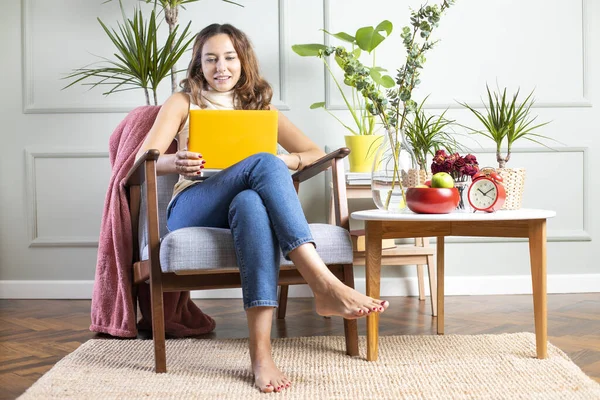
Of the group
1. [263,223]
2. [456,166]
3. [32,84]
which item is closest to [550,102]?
[456,166]

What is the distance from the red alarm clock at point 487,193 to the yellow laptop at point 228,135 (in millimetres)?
630

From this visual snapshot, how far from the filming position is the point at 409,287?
3.44 m

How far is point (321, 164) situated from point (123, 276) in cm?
85

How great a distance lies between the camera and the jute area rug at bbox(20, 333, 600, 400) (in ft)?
5.50

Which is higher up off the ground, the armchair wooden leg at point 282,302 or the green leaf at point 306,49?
the green leaf at point 306,49

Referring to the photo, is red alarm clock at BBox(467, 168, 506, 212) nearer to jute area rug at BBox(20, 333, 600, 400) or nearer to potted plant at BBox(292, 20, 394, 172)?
jute area rug at BBox(20, 333, 600, 400)

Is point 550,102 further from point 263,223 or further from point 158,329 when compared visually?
point 158,329

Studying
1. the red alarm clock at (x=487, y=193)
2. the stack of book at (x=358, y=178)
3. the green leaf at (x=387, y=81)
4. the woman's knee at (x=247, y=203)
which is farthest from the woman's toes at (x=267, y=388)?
the green leaf at (x=387, y=81)

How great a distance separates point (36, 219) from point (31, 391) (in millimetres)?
1912

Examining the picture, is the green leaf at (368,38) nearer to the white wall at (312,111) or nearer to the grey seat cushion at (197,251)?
the white wall at (312,111)

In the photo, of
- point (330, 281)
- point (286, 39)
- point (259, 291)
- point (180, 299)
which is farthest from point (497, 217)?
point (286, 39)

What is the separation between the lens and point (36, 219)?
3451mm

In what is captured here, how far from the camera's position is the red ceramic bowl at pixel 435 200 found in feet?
6.38

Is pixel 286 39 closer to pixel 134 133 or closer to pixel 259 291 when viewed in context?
pixel 134 133
